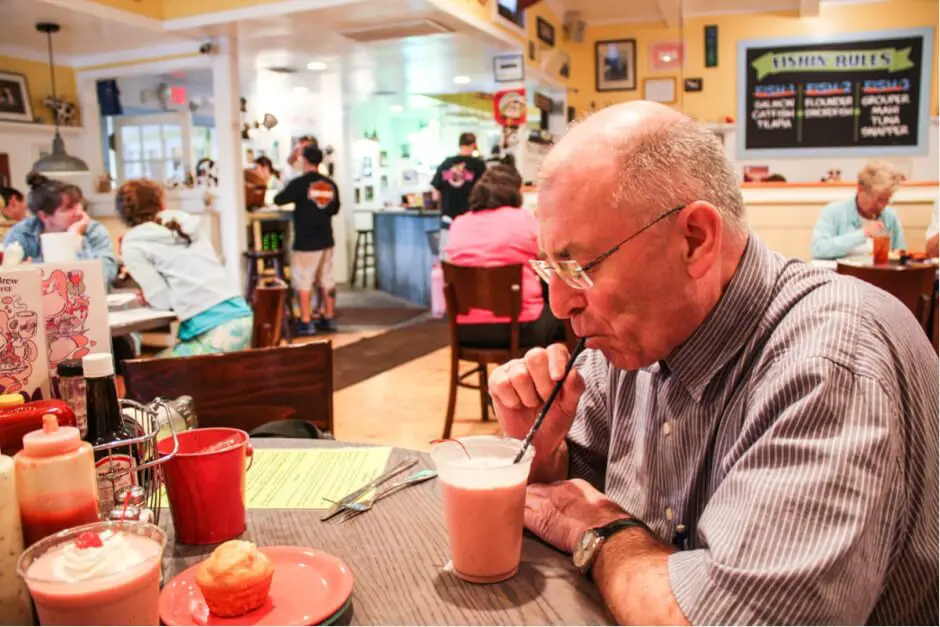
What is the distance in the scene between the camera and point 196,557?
1.00 metres

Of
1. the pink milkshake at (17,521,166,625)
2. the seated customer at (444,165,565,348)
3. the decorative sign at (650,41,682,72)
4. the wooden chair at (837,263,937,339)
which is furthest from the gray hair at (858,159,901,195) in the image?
the pink milkshake at (17,521,166,625)

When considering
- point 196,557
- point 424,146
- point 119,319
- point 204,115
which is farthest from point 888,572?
point 424,146

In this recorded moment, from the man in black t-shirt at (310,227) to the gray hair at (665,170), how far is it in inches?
263

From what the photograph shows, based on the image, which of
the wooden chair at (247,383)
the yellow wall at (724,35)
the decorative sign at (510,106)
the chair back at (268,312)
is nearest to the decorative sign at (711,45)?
the yellow wall at (724,35)

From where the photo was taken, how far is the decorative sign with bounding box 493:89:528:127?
698 cm

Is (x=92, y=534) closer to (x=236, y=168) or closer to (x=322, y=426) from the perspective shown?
(x=322, y=426)

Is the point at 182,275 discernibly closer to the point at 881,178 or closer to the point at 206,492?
the point at 206,492

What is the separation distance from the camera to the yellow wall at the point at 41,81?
26.2ft

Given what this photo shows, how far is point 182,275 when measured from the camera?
3.73 metres

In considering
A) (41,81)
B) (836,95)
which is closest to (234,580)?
(41,81)

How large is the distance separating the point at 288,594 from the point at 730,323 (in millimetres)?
666

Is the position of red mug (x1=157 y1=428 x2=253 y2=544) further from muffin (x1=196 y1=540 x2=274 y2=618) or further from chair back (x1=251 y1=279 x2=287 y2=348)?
chair back (x1=251 y1=279 x2=287 y2=348)

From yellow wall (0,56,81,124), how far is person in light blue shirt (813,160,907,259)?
7611 millimetres

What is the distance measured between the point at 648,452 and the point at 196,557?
67cm
